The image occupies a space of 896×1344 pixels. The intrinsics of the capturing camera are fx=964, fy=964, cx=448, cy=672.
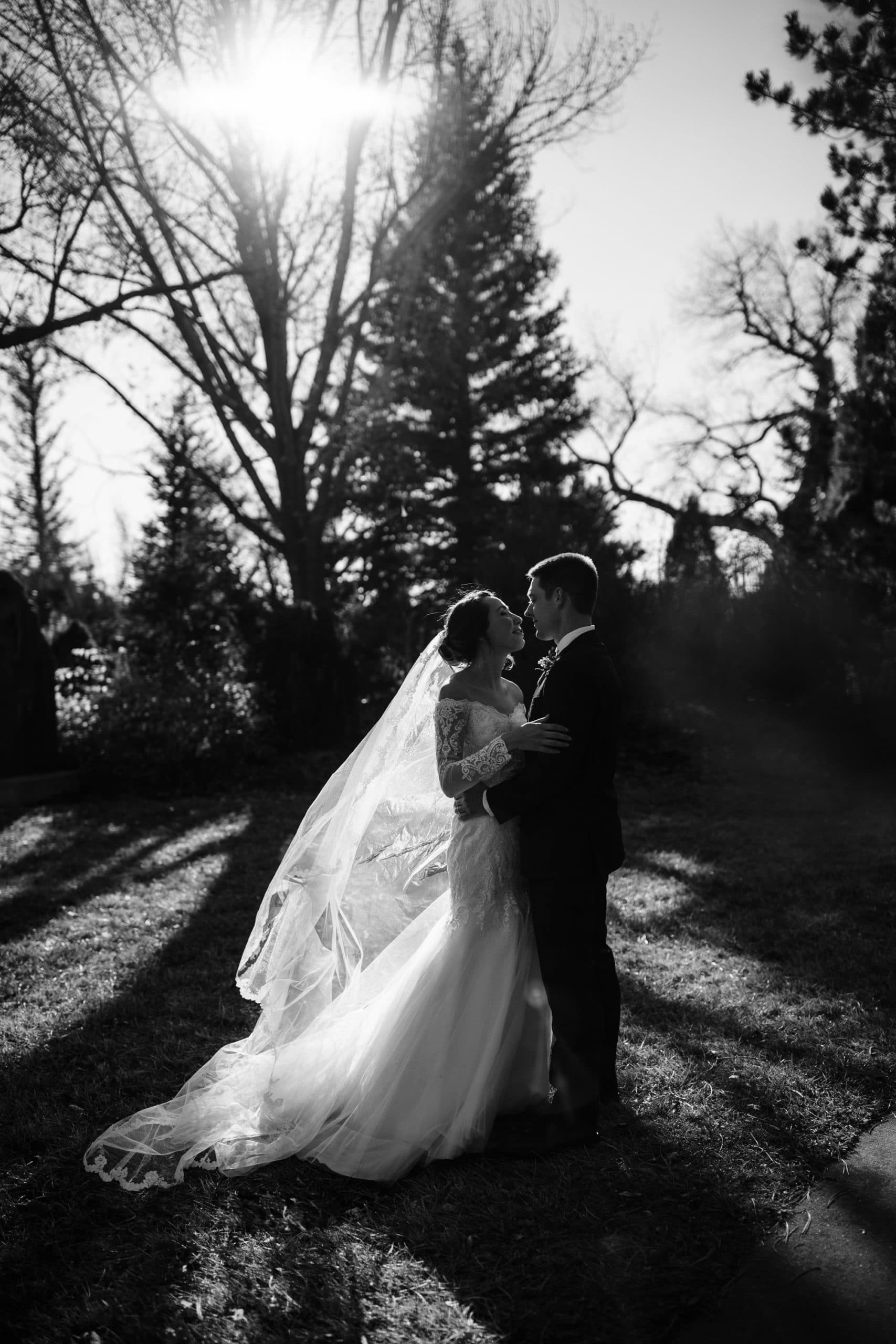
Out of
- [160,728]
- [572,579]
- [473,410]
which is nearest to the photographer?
[572,579]

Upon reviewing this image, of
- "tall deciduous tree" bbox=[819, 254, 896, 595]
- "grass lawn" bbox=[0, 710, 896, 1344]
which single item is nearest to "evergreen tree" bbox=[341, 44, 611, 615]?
"tall deciduous tree" bbox=[819, 254, 896, 595]

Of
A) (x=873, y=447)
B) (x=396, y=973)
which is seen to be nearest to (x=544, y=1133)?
(x=396, y=973)

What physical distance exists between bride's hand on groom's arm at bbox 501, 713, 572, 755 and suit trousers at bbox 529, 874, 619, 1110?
0.56 meters

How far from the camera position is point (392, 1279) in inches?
116

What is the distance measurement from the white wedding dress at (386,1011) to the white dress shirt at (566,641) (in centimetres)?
12

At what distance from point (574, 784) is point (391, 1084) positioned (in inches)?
54.0

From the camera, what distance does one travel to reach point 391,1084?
3.76 m

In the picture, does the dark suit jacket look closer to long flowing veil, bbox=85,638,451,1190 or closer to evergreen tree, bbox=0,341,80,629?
long flowing veil, bbox=85,638,451,1190

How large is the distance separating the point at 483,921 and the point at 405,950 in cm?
50

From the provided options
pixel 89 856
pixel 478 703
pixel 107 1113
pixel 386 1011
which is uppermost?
pixel 478 703

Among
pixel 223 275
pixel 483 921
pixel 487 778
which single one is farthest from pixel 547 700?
pixel 223 275

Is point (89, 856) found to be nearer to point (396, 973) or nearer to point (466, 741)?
point (396, 973)

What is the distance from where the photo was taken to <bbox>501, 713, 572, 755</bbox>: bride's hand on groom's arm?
12.2 feet

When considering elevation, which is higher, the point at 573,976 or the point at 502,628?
the point at 502,628
